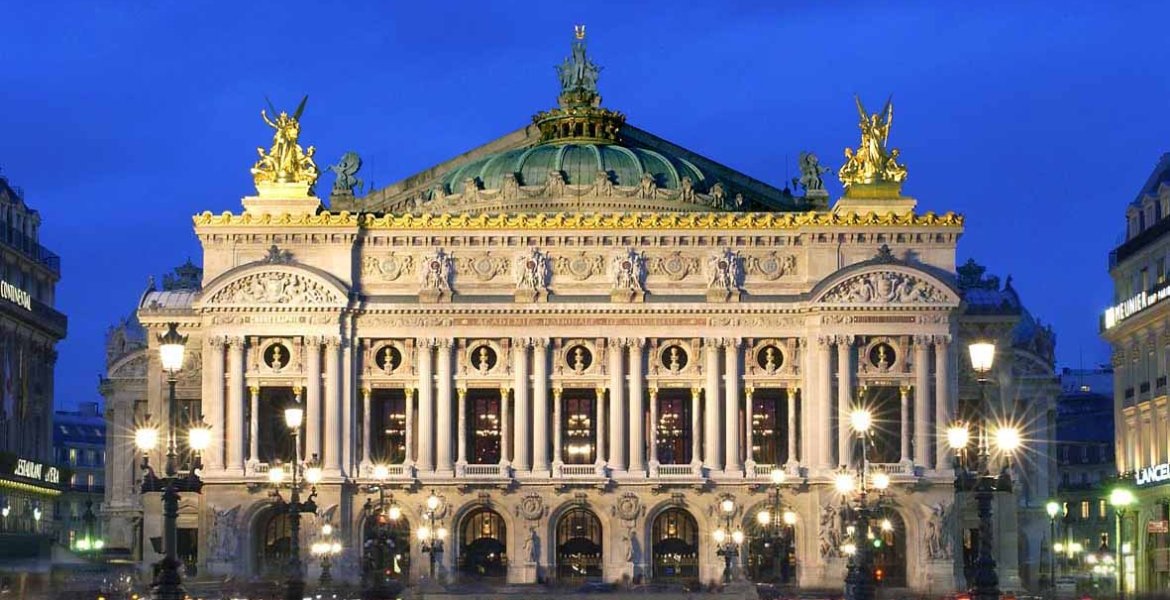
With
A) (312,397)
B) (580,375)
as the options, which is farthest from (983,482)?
(312,397)

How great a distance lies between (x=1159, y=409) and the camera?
11638 centimetres

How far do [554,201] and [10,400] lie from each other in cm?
3499

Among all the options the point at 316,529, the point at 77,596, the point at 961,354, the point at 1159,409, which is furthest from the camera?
the point at 961,354

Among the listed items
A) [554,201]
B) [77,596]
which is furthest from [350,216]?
[77,596]

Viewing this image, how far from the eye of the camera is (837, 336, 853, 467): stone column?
126250mm

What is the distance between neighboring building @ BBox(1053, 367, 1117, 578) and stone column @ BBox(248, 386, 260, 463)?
48.6 m

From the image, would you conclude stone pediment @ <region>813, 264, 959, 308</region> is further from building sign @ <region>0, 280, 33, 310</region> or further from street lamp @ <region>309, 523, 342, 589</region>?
building sign @ <region>0, 280, 33, 310</region>

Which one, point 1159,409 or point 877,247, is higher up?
point 877,247

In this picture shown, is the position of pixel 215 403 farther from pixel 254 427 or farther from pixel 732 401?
pixel 732 401

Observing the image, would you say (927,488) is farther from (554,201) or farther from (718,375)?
(554,201)

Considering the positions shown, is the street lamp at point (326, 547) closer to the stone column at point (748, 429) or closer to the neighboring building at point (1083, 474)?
the stone column at point (748, 429)

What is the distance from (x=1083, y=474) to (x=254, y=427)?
67.8 m

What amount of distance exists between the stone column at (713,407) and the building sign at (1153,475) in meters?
22.3

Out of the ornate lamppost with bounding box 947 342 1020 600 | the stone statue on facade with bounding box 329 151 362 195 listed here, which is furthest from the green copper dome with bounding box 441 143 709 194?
the ornate lamppost with bounding box 947 342 1020 600
